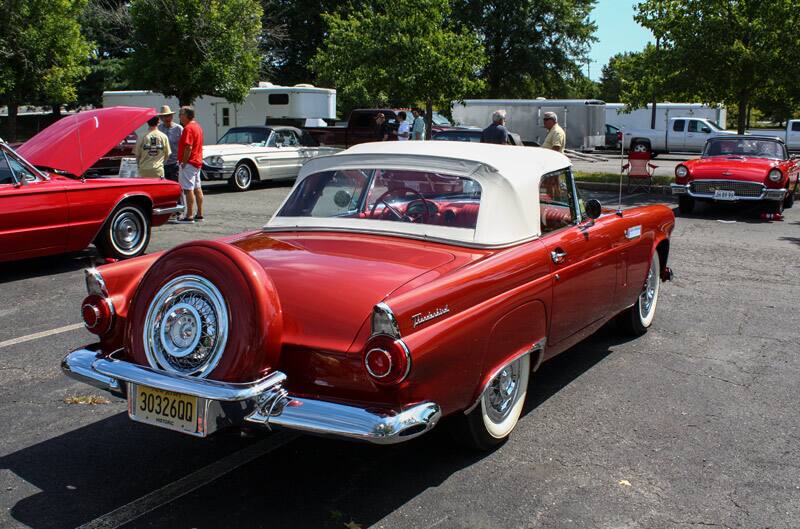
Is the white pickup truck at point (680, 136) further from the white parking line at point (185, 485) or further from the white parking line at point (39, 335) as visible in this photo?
the white parking line at point (185, 485)

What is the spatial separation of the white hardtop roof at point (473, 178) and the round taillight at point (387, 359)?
115 centimetres

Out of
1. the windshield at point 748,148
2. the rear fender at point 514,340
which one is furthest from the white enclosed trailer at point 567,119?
the rear fender at point 514,340

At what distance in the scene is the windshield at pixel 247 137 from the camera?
19016 mm

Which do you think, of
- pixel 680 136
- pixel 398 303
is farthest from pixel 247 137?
pixel 680 136

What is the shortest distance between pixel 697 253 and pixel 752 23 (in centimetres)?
914

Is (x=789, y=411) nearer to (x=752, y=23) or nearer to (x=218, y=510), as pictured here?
(x=218, y=510)

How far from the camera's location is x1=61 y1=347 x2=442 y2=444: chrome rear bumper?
3.38 meters

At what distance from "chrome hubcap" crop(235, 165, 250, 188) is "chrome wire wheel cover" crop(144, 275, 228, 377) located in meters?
14.6

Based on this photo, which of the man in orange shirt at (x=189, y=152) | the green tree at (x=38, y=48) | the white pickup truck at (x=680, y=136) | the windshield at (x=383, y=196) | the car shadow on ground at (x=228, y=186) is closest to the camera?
the windshield at (x=383, y=196)

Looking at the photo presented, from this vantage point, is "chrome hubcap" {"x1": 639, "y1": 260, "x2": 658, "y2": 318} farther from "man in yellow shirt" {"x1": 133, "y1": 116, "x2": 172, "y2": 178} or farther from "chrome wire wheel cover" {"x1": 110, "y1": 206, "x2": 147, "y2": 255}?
"man in yellow shirt" {"x1": 133, "y1": 116, "x2": 172, "y2": 178}

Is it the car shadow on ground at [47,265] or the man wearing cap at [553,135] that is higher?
the man wearing cap at [553,135]

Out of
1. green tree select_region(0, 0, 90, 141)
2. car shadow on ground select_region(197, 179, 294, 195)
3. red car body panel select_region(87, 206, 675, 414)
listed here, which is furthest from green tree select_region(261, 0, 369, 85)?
red car body panel select_region(87, 206, 675, 414)

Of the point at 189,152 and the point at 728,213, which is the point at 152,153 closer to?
the point at 189,152

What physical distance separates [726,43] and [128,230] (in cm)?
1400
